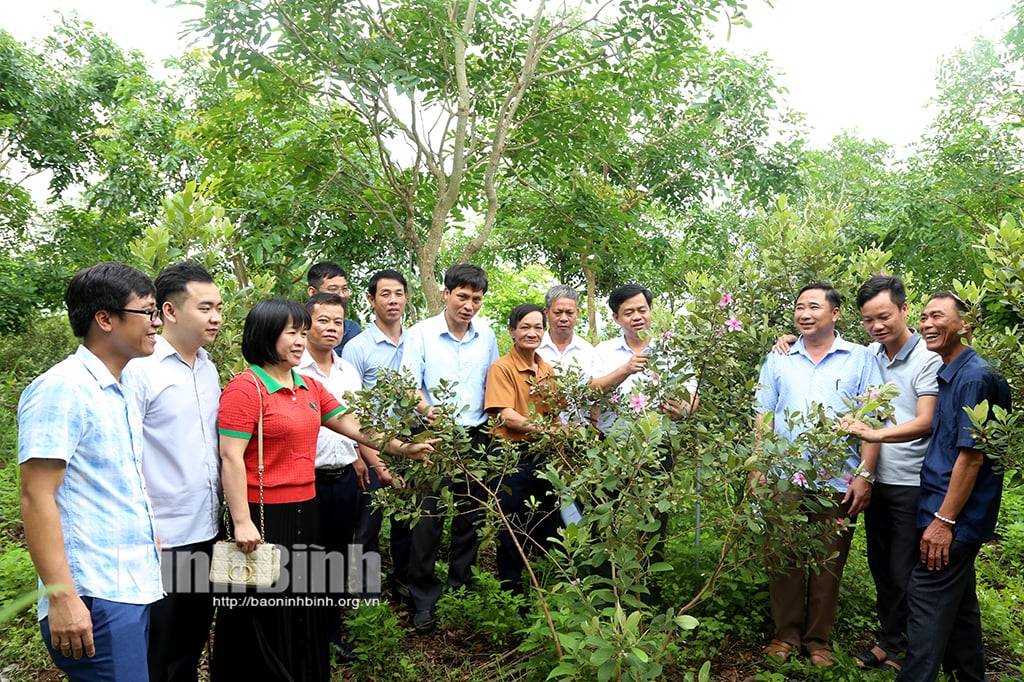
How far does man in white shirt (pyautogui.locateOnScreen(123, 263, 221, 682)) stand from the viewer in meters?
2.74

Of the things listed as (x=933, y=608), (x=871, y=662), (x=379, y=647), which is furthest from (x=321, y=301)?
(x=871, y=662)

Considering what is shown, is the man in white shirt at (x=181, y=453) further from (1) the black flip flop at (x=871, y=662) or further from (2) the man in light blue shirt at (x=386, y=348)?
(1) the black flip flop at (x=871, y=662)

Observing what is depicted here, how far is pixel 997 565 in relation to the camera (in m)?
5.57

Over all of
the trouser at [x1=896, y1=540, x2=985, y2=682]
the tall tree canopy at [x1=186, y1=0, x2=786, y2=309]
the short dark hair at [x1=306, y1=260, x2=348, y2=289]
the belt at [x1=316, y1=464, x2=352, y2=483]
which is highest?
the tall tree canopy at [x1=186, y1=0, x2=786, y2=309]

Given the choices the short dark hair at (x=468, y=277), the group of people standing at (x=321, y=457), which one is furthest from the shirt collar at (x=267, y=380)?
the short dark hair at (x=468, y=277)

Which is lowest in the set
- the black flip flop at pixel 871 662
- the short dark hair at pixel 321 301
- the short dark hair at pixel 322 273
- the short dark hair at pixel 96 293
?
the black flip flop at pixel 871 662

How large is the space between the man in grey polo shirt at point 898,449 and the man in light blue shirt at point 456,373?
207cm

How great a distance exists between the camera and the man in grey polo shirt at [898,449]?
12.0 feet

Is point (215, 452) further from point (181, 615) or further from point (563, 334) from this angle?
point (563, 334)

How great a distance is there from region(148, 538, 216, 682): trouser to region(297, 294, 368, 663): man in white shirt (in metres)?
0.88

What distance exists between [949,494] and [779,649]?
132cm

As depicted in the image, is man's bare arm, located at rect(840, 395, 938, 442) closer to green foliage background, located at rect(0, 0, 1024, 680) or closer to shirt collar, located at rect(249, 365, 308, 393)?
green foliage background, located at rect(0, 0, 1024, 680)

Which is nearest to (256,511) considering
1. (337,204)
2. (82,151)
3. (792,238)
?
(792,238)

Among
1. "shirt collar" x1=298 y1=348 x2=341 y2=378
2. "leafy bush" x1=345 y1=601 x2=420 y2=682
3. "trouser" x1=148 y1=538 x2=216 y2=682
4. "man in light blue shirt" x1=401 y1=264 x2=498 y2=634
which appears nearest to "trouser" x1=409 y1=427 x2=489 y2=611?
"man in light blue shirt" x1=401 y1=264 x2=498 y2=634
